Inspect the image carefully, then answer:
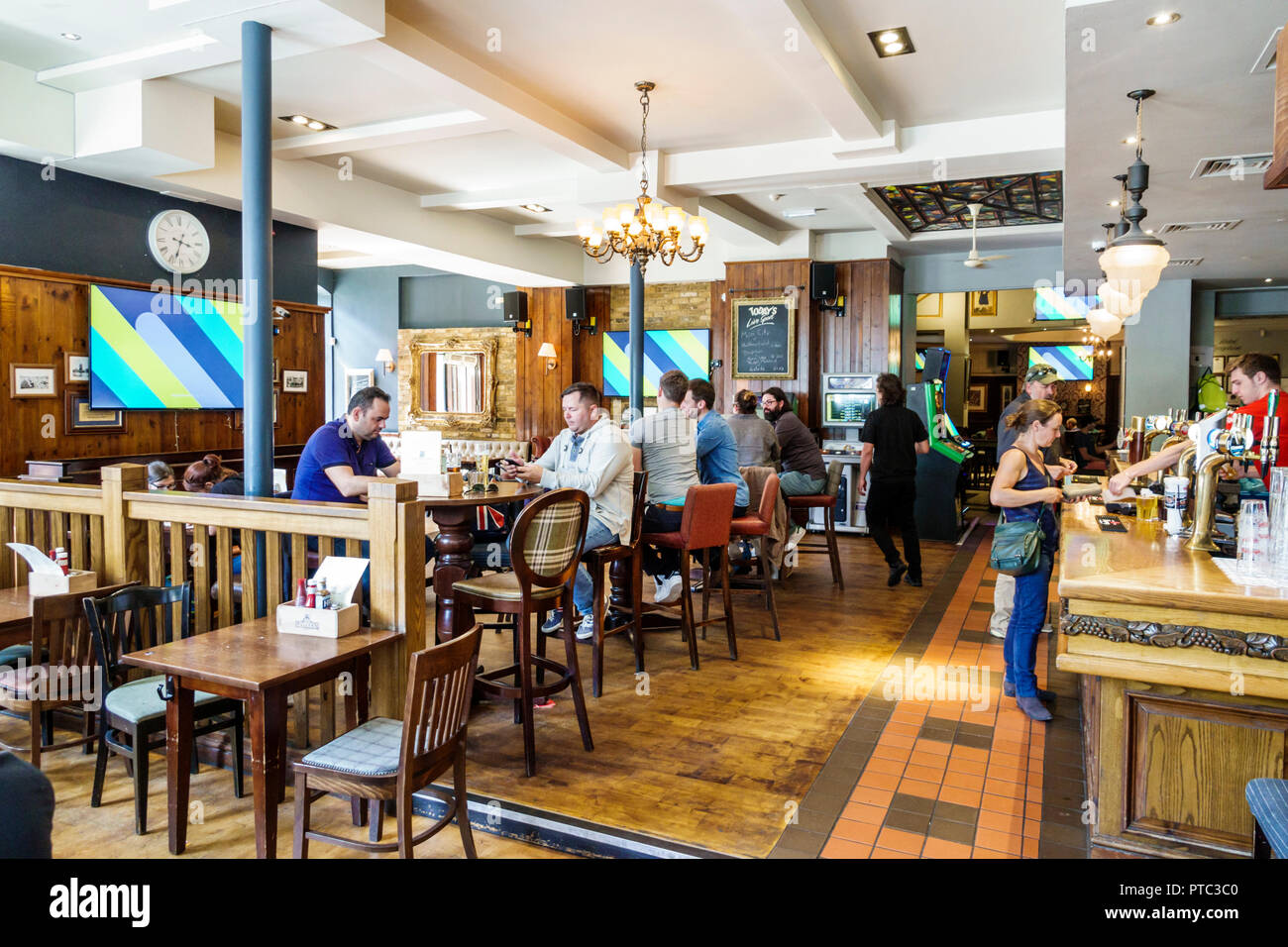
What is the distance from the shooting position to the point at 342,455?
4176 mm

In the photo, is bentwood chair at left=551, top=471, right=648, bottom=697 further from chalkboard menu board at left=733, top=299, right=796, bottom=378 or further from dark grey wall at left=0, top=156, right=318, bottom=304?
chalkboard menu board at left=733, top=299, right=796, bottom=378

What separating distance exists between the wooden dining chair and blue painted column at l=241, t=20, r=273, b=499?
2.11 metres

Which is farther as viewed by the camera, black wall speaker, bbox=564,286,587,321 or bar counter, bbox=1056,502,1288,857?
black wall speaker, bbox=564,286,587,321

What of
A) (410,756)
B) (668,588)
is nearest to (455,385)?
(668,588)

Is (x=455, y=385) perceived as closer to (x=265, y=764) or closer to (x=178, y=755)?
(x=178, y=755)

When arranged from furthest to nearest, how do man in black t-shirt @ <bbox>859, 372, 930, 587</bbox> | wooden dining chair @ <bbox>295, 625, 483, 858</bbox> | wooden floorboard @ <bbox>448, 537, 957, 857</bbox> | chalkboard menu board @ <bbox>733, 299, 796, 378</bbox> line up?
chalkboard menu board @ <bbox>733, 299, 796, 378</bbox> → man in black t-shirt @ <bbox>859, 372, 930, 587</bbox> → wooden floorboard @ <bbox>448, 537, 957, 857</bbox> → wooden dining chair @ <bbox>295, 625, 483, 858</bbox>

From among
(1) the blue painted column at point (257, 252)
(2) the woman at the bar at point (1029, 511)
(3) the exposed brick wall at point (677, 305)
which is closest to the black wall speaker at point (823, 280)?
(3) the exposed brick wall at point (677, 305)

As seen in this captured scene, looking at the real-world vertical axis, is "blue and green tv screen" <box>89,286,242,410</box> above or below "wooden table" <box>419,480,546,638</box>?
above

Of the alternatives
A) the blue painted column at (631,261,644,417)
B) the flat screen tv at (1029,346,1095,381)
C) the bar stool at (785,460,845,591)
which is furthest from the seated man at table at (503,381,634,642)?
the flat screen tv at (1029,346,1095,381)

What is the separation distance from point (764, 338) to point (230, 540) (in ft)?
26.1

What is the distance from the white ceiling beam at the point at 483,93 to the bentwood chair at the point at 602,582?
8.82ft

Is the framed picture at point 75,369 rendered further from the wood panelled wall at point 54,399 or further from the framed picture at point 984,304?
the framed picture at point 984,304

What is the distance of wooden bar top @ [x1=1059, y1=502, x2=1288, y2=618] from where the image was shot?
7.59 ft

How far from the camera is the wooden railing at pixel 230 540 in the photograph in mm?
2922
